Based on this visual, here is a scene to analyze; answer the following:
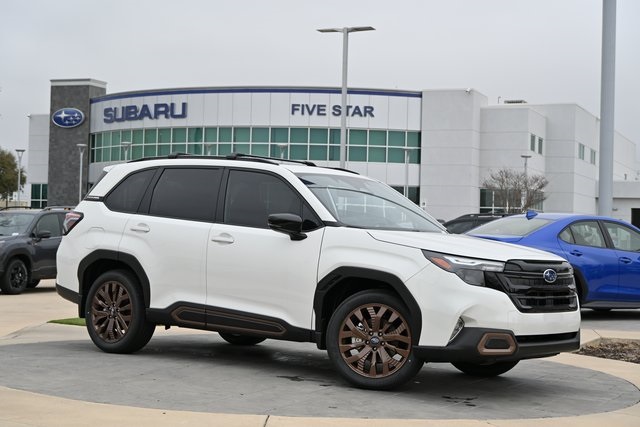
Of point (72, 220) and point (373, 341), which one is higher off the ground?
point (72, 220)

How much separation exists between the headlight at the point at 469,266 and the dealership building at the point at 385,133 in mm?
53171

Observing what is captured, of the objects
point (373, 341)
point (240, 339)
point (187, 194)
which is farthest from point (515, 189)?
point (373, 341)

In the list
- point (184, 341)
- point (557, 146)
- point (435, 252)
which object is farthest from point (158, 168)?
point (557, 146)

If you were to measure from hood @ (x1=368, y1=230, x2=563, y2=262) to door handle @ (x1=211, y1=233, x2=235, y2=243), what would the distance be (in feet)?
4.45

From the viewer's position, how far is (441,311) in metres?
6.97

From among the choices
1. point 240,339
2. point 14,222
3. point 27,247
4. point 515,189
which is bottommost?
point 240,339

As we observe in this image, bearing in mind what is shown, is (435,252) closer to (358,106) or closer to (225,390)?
(225,390)

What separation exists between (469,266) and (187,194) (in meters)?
3.02

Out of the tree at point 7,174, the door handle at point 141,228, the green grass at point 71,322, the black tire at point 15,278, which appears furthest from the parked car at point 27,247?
the tree at point 7,174

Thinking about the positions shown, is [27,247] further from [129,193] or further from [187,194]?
[187,194]

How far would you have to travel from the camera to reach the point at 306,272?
7.72 meters

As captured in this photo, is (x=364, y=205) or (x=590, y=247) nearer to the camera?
(x=364, y=205)

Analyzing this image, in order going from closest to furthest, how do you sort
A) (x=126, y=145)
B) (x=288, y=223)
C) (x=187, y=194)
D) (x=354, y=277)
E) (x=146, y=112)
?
(x=354, y=277) < (x=288, y=223) < (x=187, y=194) < (x=126, y=145) < (x=146, y=112)

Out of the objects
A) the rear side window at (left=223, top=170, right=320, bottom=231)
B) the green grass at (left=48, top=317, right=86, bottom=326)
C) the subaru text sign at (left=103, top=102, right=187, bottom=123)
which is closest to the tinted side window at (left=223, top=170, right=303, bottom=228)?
the rear side window at (left=223, top=170, right=320, bottom=231)
